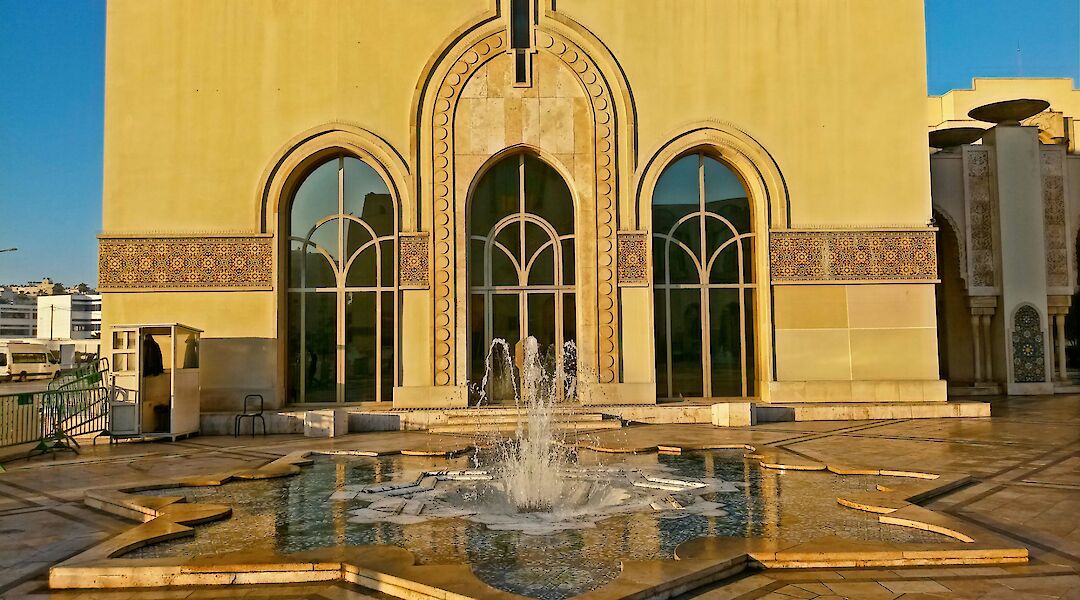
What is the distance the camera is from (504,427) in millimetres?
11914

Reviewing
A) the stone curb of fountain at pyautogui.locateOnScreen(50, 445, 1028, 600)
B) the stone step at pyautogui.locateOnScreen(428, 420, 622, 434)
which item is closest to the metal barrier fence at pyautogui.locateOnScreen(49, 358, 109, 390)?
the stone step at pyautogui.locateOnScreen(428, 420, 622, 434)

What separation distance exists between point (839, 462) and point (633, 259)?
5532mm

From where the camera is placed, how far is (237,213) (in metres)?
13.1

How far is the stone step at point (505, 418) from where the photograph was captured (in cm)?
1202

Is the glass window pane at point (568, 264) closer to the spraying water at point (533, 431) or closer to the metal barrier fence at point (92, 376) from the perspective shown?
the spraying water at point (533, 431)

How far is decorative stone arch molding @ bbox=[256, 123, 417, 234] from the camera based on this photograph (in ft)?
42.8

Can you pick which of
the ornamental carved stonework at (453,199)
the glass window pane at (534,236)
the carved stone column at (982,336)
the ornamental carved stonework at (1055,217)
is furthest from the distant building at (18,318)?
the ornamental carved stonework at (1055,217)

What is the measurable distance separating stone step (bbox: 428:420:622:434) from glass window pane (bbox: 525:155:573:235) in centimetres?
339

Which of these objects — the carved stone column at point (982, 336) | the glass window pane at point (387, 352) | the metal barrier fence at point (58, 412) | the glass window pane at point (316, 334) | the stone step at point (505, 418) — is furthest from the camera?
the carved stone column at point (982, 336)

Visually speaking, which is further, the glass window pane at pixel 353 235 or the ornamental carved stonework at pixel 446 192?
the glass window pane at pixel 353 235

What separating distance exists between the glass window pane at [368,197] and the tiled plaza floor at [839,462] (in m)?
3.72

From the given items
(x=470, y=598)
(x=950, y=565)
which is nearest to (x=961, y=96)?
(x=950, y=565)

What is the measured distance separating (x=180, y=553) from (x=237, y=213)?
29.5 feet

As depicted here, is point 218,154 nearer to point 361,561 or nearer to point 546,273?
point 546,273
